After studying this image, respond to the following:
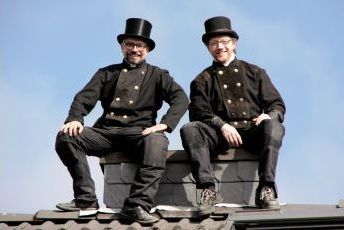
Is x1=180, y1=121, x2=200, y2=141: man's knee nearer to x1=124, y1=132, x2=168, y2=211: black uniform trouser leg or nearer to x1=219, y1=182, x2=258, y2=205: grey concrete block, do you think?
x1=124, y1=132, x2=168, y2=211: black uniform trouser leg

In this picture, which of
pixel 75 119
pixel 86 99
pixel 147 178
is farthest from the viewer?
pixel 86 99

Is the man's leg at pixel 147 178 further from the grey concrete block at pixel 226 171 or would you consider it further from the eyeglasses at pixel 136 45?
the eyeglasses at pixel 136 45

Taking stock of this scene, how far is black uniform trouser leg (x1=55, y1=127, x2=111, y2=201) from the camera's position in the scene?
8039 millimetres

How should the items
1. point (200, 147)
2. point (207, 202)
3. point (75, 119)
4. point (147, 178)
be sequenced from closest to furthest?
point (207, 202)
point (147, 178)
point (200, 147)
point (75, 119)

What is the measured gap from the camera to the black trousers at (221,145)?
7.76m

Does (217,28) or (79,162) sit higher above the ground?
(217,28)

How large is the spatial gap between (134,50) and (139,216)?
2304 mm

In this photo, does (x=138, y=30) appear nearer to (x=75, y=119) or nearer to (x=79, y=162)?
(x=75, y=119)

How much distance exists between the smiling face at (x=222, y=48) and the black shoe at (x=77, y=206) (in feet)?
7.27

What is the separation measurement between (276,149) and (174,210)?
122 cm

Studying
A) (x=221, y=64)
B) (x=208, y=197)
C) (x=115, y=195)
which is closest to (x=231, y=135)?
(x=208, y=197)

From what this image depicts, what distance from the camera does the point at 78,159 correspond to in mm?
Result: 8117

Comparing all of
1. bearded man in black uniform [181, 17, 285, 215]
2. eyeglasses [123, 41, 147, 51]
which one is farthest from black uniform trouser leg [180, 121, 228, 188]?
eyeglasses [123, 41, 147, 51]

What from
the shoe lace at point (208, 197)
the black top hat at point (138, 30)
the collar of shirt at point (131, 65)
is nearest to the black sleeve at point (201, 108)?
the collar of shirt at point (131, 65)
